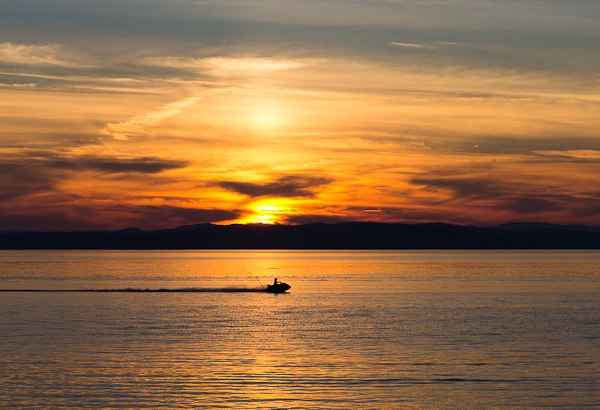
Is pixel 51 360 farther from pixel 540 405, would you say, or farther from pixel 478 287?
pixel 478 287

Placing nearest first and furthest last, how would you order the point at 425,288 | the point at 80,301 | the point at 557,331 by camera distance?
the point at 557,331, the point at 80,301, the point at 425,288

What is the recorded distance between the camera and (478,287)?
12962 cm

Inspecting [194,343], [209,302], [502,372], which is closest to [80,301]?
[209,302]

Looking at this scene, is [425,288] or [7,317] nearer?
[7,317]

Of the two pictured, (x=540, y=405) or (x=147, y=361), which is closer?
(x=540, y=405)

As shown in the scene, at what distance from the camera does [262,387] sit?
36031mm

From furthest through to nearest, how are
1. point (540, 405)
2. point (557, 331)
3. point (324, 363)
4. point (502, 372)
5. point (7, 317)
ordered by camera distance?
1. point (7, 317)
2. point (557, 331)
3. point (324, 363)
4. point (502, 372)
5. point (540, 405)

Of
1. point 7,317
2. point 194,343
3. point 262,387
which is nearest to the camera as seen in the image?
point 262,387

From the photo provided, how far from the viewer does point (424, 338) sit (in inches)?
2208

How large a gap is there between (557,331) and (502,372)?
23.6 m

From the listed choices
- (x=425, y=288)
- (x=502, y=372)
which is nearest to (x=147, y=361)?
(x=502, y=372)

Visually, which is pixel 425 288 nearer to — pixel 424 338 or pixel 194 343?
pixel 424 338

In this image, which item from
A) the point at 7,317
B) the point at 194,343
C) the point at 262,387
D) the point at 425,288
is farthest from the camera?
the point at 425,288

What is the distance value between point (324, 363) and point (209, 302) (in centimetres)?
5744
